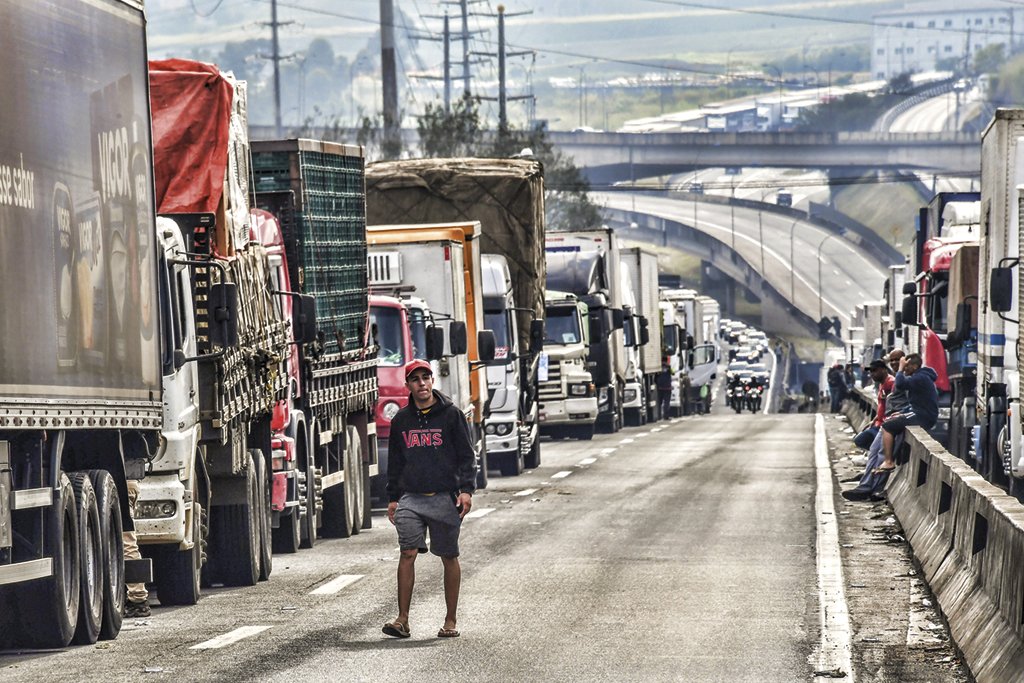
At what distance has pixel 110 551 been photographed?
38.9ft

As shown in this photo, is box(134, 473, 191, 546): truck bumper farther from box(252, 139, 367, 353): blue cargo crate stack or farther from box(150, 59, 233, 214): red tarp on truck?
box(252, 139, 367, 353): blue cargo crate stack

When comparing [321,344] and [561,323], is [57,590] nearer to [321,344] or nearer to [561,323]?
[321,344]

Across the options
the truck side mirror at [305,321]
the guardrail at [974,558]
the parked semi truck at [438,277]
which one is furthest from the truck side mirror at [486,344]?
the truck side mirror at [305,321]

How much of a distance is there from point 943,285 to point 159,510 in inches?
696

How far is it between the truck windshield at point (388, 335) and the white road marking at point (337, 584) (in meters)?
7.58

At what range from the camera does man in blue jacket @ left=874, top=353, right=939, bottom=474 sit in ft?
75.2

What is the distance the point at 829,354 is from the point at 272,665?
4154 inches

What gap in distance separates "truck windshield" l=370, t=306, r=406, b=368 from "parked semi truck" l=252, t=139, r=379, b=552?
147 centimetres

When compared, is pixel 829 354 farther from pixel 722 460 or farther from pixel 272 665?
pixel 272 665

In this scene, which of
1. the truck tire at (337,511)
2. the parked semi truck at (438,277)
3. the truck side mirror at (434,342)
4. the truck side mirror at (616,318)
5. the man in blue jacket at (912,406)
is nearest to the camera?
the truck tire at (337,511)

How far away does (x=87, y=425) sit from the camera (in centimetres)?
1088

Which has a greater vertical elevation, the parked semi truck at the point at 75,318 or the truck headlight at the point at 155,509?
the parked semi truck at the point at 75,318

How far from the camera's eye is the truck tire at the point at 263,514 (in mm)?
15352

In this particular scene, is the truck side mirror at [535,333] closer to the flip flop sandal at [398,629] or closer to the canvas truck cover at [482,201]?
the canvas truck cover at [482,201]
